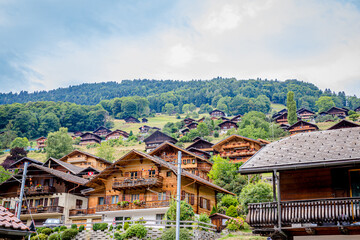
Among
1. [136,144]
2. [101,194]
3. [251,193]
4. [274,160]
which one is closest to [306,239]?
[274,160]

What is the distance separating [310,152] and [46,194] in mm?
46805


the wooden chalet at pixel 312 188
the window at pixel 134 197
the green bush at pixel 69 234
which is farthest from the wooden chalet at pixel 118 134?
the wooden chalet at pixel 312 188

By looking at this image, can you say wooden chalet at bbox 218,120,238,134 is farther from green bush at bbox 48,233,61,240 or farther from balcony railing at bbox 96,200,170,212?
green bush at bbox 48,233,61,240

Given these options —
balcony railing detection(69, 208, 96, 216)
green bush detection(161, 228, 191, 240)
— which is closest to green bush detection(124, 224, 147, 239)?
green bush detection(161, 228, 191, 240)

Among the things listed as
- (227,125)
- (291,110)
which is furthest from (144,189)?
(227,125)

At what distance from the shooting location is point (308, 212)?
66.5ft

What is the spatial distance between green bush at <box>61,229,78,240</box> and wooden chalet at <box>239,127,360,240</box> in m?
27.1

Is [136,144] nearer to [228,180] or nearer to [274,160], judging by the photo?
[228,180]

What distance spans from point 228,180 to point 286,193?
3774 cm

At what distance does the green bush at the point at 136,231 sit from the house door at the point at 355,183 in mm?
23237

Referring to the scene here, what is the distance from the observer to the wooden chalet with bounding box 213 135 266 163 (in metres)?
75.7

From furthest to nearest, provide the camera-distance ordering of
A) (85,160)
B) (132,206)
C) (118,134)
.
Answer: (118,134) < (85,160) < (132,206)

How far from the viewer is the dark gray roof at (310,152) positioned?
20.2m

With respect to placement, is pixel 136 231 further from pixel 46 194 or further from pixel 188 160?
pixel 188 160
